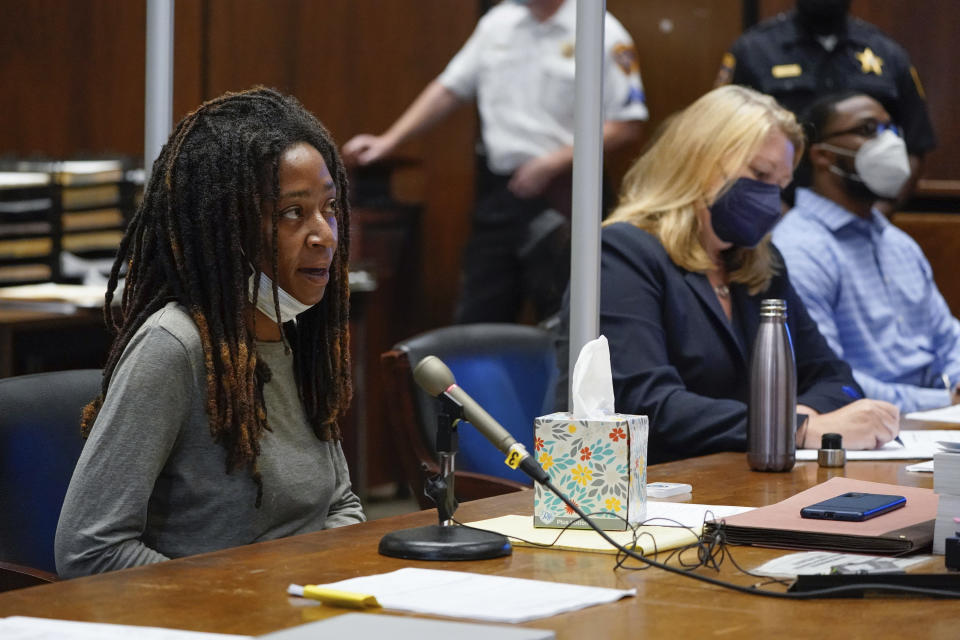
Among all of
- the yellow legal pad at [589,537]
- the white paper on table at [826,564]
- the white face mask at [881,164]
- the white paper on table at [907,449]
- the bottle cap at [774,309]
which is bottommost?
the white paper on table at [907,449]

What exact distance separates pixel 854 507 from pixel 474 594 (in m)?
0.56

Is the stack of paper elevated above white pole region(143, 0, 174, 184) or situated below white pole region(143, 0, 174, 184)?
below

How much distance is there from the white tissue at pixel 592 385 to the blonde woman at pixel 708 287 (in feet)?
2.46

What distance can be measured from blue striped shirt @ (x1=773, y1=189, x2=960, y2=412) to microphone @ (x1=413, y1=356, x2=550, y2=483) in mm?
2008

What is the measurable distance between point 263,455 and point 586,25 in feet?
2.33

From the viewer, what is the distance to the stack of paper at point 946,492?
140 centimetres

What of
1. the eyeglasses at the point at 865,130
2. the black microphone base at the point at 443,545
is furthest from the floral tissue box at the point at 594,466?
the eyeglasses at the point at 865,130

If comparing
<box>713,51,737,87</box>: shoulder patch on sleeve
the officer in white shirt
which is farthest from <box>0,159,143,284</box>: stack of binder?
<box>713,51,737,87</box>: shoulder patch on sleeve

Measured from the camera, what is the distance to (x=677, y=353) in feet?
8.13

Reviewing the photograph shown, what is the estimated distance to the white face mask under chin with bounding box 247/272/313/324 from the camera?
170 centimetres

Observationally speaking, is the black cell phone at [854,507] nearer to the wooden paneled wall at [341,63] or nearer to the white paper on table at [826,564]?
the white paper on table at [826,564]

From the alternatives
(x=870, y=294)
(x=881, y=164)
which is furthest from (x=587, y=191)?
(x=881, y=164)

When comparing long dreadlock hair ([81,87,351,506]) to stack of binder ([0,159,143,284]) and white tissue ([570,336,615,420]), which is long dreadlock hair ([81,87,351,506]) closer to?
white tissue ([570,336,615,420])

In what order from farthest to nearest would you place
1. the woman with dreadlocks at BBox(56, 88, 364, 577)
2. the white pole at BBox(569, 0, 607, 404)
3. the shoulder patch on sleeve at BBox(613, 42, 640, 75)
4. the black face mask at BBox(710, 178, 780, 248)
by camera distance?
1. the shoulder patch on sleeve at BBox(613, 42, 640, 75)
2. the black face mask at BBox(710, 178, 780, 248)
3. the white pole at BBox(569, 0, 607, 404)
4. the woman with dreadlocks at BBox(56, 88, 364, 577)
